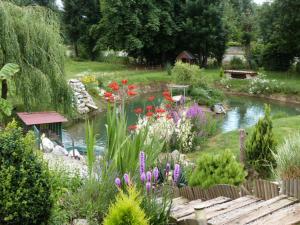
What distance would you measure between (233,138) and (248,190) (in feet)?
24.3

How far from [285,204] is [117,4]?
27.2m

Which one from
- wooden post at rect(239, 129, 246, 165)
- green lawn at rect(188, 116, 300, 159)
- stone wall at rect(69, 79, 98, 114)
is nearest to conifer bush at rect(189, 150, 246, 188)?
wooden post at rect(239, 129, 246, 165)

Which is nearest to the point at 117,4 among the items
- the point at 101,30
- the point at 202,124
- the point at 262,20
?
the point at 101,30

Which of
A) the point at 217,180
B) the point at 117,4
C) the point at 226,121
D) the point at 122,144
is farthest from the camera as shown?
the point at 117,4

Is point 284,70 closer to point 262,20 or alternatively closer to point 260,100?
point 262,20

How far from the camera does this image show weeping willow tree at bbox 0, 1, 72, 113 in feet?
40.5

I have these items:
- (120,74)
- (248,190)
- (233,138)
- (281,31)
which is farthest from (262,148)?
(281,31)

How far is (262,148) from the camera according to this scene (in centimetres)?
804

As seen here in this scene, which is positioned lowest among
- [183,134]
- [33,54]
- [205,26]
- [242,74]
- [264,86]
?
[264,86]

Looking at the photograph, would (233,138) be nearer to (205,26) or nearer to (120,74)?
(120,74)

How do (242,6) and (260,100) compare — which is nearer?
(260,100)

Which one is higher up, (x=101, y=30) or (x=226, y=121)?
(x=101, y=30)

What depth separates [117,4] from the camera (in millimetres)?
29312

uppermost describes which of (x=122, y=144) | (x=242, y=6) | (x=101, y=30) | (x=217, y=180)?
(x=242, y=6)
